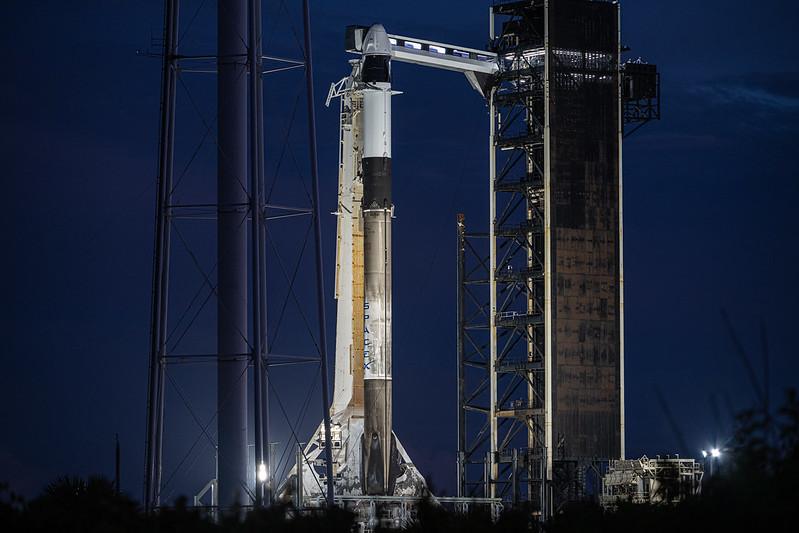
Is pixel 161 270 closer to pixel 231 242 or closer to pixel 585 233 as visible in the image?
pixel 231 242

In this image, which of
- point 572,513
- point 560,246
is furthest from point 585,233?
point 572,513

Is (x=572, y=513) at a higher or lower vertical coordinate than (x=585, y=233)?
lower

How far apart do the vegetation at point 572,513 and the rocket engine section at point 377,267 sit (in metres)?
32.8

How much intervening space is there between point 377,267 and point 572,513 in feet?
124

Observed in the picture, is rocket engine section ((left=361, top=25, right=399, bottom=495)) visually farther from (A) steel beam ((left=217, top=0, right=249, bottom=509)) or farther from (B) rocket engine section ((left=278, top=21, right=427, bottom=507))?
(A) steel beam ((left=217, top=0, right=249, bottom=509))

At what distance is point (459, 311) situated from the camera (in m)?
77.6

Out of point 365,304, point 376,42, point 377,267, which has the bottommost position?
point 365,304

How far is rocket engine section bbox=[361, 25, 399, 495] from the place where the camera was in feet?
230

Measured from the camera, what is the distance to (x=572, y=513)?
111 feet

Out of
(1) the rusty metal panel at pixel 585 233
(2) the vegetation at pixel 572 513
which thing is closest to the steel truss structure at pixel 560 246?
(1) the rusty metal panel at pixel 585 233

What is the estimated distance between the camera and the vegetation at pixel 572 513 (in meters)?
22.6

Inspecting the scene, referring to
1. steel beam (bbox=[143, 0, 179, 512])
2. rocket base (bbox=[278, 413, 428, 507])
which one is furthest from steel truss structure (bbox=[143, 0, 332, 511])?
rocket base (bbox=[278, 413, 428, 507])

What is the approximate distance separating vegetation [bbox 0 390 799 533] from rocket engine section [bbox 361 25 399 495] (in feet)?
108

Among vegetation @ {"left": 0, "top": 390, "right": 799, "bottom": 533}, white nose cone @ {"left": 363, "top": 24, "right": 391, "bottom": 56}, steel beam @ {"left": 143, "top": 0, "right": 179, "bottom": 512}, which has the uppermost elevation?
white nose cone @ {"left": 363, "top": 24, "right": 391, "bottom": 56}
